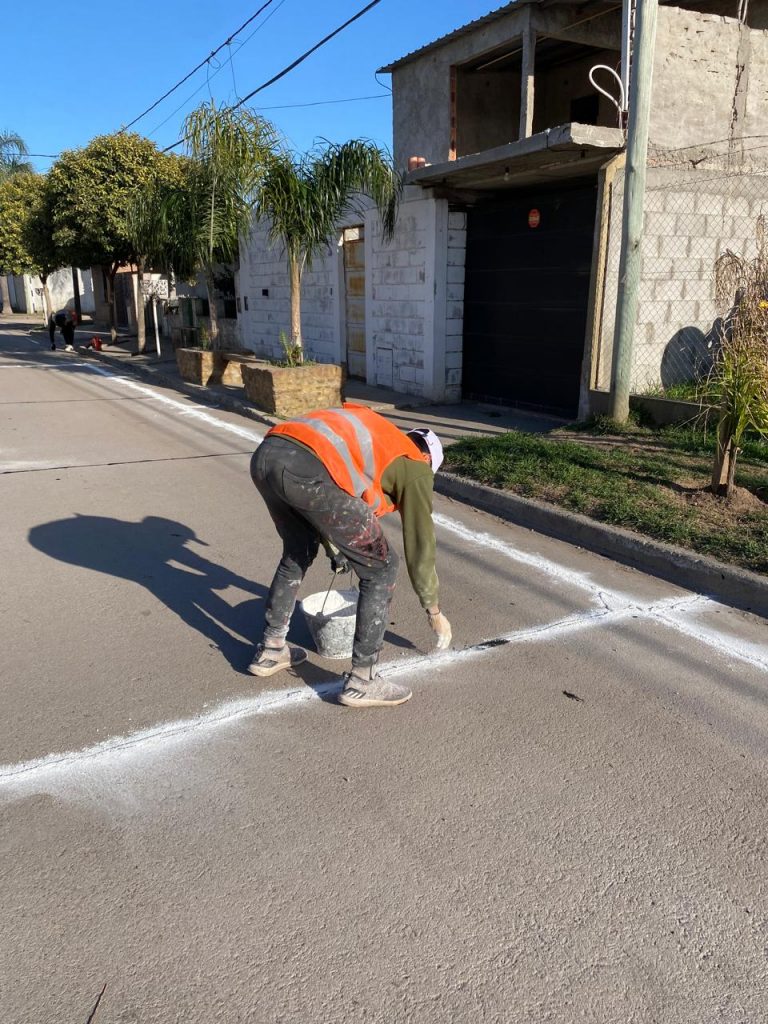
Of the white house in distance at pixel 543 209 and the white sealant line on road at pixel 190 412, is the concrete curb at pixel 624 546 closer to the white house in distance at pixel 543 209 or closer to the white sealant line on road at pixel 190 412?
the white house in distance at pixel 543 209

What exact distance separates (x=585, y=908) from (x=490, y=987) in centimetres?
44

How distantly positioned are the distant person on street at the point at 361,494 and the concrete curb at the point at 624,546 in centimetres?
230

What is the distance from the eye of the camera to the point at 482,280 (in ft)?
38.4

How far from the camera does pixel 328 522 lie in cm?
325

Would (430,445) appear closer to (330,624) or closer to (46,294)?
(330,624)

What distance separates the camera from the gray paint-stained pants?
10.5ft

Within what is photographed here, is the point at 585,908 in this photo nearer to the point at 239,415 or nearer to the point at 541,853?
the point at 541,853

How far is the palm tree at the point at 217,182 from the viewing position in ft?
36.8

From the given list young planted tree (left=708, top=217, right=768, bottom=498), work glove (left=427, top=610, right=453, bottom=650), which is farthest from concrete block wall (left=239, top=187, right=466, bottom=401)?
work glove (left=427, top=610, right=453, bottom=650)

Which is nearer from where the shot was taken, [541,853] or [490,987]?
[490,987]

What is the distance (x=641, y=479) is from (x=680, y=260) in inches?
161

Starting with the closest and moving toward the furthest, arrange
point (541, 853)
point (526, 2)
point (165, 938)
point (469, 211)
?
1. point (165, 938)
2. point (541, 853)
3. point (526, 2)
4. point (469, 211)

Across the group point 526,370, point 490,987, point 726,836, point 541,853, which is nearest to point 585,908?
point 541,853

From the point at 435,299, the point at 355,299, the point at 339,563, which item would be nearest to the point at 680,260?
the point at 435,299
